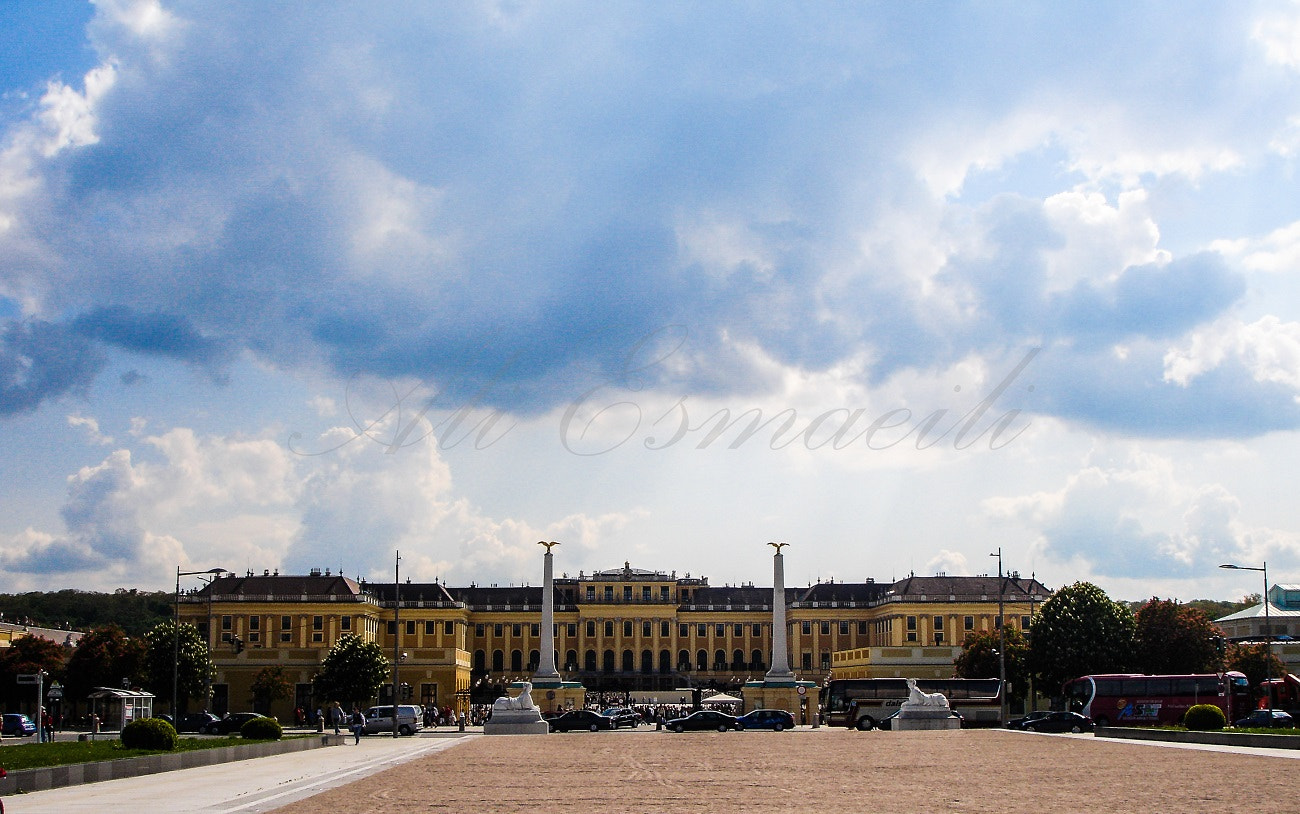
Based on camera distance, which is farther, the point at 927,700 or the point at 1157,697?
the point at 1157,697

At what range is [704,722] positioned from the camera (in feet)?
219

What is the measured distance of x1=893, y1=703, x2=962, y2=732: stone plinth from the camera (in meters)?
61.2

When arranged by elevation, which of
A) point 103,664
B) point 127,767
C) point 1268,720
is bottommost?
point 1268,720

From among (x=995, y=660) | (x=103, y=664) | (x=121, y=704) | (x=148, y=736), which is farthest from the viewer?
(x=995, y=660)

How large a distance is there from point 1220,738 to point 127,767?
3351 centimetres

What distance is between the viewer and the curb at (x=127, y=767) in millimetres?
26328

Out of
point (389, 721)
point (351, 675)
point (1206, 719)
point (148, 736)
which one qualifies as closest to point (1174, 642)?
point (1206, 719)

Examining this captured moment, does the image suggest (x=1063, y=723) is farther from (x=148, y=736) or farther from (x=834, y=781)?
(x=148, y=736)

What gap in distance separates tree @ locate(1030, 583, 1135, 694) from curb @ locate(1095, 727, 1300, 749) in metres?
32.2

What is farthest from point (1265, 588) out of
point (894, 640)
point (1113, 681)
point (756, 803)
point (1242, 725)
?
point (894, 640)

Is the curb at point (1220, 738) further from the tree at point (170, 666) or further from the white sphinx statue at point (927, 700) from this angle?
the tree at point (170, 666)

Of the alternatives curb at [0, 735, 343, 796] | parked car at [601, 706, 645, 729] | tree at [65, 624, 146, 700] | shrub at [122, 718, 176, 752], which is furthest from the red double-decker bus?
tree at [65, 624, 146, 700]

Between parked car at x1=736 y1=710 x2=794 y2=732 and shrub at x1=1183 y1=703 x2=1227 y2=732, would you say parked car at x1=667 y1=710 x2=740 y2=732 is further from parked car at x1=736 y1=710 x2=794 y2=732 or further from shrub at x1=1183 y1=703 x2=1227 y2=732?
shrub at x1=1183 y1=703 x2=1227 y2=732

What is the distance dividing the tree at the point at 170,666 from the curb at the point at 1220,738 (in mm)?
59574
